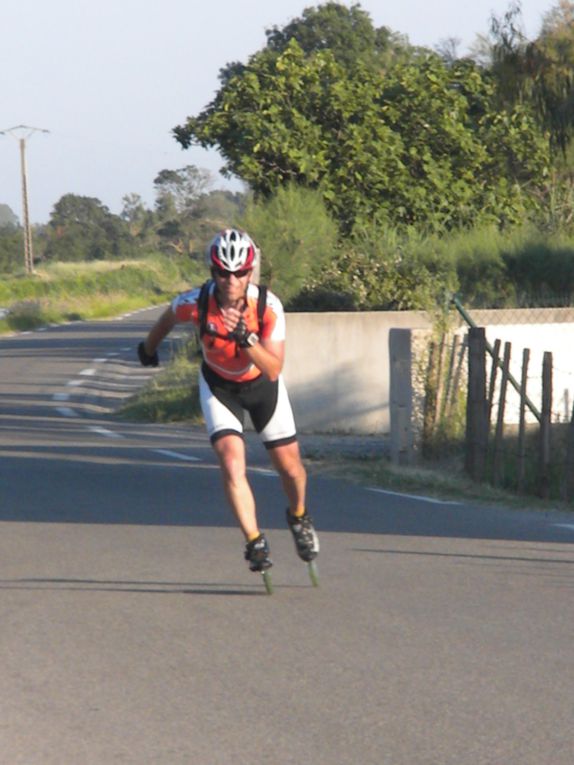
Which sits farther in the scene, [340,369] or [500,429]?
[340,369]

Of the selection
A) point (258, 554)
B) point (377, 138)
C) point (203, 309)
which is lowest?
point (258, 554)

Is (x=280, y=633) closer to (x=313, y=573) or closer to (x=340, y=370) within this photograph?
(x=313, y=573)

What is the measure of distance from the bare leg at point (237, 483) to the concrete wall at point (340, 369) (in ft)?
34.6

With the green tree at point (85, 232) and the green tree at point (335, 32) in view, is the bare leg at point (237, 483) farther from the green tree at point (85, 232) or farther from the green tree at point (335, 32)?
the green tree at point (85, 232)

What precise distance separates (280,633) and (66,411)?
53.9ft

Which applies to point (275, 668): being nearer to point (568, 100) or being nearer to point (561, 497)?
point (561, 497)

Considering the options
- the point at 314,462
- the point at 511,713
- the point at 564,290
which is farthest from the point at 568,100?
the point at 511,713

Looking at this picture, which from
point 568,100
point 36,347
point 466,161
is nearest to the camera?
point 568,100

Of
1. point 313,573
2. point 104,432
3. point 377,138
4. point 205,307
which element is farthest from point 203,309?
point 377,138

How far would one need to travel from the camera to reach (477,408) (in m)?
12.7

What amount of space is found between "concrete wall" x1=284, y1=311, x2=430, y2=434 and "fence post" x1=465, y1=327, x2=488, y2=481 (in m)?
5.01

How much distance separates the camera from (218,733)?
5.14 m

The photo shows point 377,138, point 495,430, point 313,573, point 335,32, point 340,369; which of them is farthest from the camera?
point 335,32

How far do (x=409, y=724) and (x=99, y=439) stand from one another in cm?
1270
